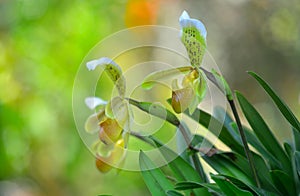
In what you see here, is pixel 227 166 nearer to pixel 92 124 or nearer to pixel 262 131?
pixel 262 131

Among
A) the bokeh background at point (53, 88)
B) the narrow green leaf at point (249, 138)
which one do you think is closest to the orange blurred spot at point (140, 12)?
the bokeh background at point (53, 88)

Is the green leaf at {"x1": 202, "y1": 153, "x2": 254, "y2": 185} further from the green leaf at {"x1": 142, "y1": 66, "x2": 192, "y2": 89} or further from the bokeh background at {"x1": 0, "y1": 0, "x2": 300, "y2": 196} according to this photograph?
the bokeh background at {"x1": 0, "y1": 0, "x2": 300, "y2": 196}

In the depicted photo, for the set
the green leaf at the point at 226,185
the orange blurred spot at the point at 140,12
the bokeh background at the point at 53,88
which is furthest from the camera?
the orange blurred spot at the point at 140,12

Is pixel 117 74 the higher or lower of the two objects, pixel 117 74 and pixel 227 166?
the higher

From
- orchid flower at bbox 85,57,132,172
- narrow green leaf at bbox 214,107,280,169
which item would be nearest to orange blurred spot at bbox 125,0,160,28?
narrow green leaf at bbox 214,107,280,169

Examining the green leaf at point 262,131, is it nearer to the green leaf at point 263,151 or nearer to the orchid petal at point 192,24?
the green leaf at point 263,151

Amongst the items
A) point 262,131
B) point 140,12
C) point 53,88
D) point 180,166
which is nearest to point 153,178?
point 180,166

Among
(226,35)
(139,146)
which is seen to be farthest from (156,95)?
(226,35)
